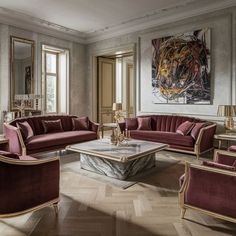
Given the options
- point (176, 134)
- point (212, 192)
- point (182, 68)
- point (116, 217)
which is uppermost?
point (182, 68)

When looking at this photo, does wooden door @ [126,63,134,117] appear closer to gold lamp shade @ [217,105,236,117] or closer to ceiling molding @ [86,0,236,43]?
ceiling molding @ [86,0,236,43]

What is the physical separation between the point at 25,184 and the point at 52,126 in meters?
3.28

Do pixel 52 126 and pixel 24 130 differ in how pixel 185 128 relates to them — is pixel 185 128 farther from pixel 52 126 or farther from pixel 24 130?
pixel 24 130

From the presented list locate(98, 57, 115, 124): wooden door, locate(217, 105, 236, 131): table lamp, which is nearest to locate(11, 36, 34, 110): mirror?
locate(98, 57, 115, 124): wooden door

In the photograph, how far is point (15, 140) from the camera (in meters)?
4.32

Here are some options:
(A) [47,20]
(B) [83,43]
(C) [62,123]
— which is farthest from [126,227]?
(B) [83,43]

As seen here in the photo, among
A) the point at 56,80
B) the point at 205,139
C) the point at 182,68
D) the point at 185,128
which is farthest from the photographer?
the point at 56,80

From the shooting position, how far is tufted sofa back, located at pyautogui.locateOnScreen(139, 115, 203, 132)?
5.59 meters

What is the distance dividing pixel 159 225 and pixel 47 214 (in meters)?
1.12

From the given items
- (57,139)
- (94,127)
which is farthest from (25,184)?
(94,127)

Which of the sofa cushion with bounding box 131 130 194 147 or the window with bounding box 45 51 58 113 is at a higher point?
the window with bounding box 45 51 58 113

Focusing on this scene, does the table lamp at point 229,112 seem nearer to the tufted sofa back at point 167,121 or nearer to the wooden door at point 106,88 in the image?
the tufted sofa back at point 167,121

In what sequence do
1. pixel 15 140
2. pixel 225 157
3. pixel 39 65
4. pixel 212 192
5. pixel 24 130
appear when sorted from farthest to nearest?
pixel 39 65
pixel 24 130
pixel 15 140
pixel 225 157
pixel 212 192

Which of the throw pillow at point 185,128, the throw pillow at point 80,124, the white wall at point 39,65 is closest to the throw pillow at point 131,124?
the throw pillow at point 80,124
